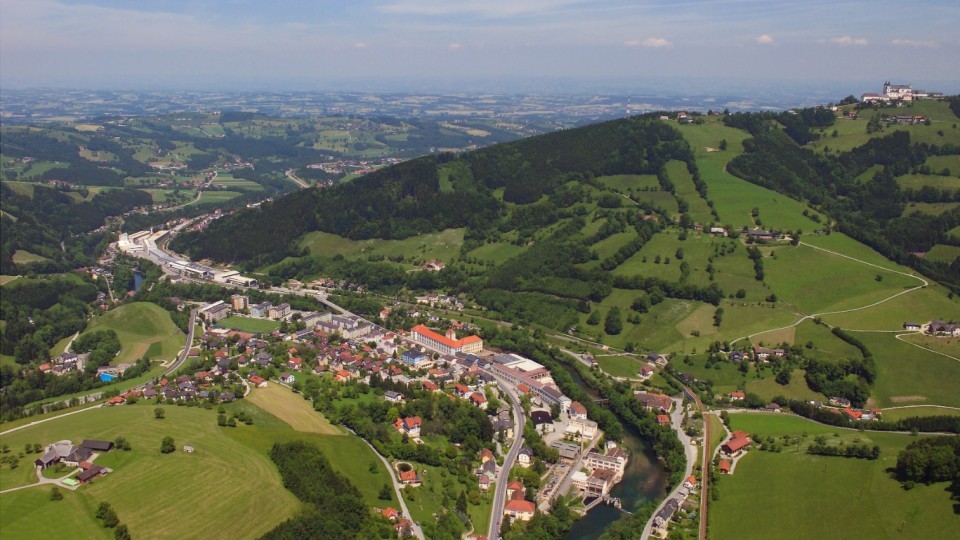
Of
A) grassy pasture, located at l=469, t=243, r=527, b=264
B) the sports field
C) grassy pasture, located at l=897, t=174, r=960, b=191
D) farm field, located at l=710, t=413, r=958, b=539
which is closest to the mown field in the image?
the sports field

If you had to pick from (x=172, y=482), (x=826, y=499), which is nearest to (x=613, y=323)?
(x=826, y=499)

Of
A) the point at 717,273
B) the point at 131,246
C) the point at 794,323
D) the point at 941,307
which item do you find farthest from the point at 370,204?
the point at 941,307

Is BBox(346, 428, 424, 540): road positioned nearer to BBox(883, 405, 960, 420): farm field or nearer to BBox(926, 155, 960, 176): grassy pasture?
BBox(883, 405, 960, 420): farm field

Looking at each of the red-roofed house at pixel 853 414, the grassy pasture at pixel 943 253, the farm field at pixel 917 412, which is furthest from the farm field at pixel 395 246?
the grassy pasture at pixel 943 253

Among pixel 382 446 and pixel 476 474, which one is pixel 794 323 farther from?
pixel 382 446

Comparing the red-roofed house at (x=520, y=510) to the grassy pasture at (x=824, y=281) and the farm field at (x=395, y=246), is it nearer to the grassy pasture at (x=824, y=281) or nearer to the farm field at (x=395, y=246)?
the grassy pasture at (x=824, y=281)

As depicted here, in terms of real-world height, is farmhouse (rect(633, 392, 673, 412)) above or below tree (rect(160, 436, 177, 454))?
below
